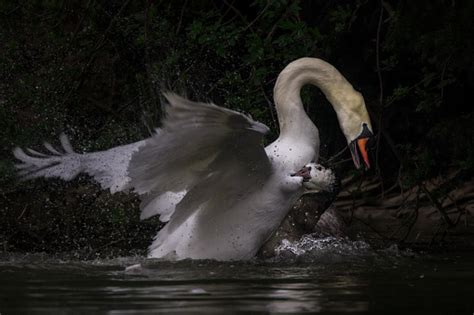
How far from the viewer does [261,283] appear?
5.86 meters

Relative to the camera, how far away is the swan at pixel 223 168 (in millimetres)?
7035

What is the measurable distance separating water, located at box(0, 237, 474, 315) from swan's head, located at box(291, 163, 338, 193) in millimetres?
374

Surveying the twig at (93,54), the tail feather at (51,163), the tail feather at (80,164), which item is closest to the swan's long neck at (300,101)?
the tail feather at (80,164)

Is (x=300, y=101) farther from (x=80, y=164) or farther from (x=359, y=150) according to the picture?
(x=80, y=164)

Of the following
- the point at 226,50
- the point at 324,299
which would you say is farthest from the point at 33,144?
the point at 324,299

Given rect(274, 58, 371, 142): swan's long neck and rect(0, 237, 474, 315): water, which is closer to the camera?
rect(0, 237, 474, 315): water

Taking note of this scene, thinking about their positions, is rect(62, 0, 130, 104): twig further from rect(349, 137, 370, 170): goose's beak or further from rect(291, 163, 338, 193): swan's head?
rect(291, 163, 338, 193): swan's head

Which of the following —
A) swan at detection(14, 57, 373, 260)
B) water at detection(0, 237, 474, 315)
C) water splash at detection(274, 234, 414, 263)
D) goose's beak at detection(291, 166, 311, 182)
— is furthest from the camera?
goose's beak at detection(291, 166, 311, 182)

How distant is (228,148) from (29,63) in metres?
3.10

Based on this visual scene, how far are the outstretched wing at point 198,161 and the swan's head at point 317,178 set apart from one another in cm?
24

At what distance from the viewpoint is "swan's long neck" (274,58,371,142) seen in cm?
754

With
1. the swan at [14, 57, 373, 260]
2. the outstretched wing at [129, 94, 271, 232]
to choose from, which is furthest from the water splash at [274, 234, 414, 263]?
the outstretched wing at [129, 94, 271, 232]

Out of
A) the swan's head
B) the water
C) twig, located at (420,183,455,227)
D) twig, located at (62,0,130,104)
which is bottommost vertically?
twig, located at (420,183,455,227)

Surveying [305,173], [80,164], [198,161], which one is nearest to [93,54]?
[80,164]
